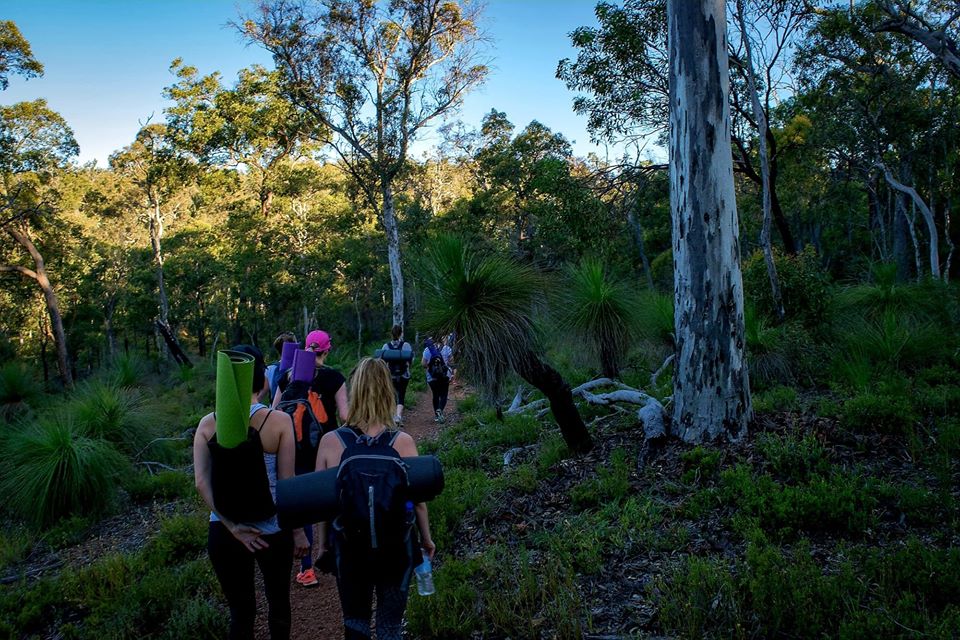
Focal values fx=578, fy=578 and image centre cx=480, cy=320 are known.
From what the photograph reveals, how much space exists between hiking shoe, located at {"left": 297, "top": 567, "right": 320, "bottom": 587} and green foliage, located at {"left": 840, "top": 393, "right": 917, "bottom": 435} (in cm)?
511

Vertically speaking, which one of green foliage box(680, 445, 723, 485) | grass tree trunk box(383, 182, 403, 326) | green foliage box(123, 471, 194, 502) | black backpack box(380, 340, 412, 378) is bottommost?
green foliage box(123, 471, 194, 502)

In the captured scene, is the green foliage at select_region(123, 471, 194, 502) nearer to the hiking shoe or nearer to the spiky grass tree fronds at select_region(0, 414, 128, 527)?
the spiky grass tree fronds at select_region(0, 414, 128, 527)

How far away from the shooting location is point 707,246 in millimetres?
5766

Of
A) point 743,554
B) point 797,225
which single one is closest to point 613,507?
point 743,554

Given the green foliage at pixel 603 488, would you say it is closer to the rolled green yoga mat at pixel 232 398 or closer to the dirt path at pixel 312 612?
the dirt path at pixel 312 612

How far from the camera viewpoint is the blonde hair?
2.76m

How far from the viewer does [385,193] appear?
20891mm

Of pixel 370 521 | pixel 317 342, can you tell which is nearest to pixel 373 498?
pixel 370 521

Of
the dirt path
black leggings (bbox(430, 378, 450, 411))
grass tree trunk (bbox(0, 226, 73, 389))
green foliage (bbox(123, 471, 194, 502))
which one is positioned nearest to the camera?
the dirt path

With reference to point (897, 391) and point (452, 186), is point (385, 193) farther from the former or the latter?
point (897, 391)

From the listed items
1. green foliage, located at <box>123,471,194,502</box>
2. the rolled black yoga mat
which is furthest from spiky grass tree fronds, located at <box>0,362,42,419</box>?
the rolled black yoga mat

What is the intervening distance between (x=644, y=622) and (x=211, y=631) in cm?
281

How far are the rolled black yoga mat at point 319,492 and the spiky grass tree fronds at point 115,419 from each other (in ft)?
25.1

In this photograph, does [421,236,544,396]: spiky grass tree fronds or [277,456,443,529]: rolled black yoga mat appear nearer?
[277,456,443,529]: rolled black yoga mat
